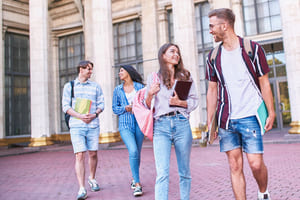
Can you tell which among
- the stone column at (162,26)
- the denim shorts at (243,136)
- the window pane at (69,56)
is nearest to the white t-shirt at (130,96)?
the denim shorts at (243,136)

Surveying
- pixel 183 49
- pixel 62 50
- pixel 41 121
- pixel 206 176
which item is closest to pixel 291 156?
pixel 206 176

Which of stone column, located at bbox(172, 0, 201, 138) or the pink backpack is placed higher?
stone column, located at bbox(172, 0, 201, 138)

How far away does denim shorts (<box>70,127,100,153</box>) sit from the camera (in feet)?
15.2

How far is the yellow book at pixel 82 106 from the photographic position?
481 centimetres

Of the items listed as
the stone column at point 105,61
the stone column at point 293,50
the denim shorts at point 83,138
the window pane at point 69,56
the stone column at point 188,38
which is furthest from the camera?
the window pane at point 69,56

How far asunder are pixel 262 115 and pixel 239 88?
1.13 feet

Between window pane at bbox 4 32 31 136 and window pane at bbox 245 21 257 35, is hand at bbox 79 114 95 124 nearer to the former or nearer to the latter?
window pane at bbox 245 21 257 35

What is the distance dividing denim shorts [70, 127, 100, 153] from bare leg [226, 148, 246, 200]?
2591 millimetres

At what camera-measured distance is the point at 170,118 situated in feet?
10.2

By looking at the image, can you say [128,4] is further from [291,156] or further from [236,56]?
[236,56]

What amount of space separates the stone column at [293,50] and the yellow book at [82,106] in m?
9.57

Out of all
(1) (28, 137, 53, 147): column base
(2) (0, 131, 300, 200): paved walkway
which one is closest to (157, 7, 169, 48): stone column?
(1) (28, 137, 53, 147): column base

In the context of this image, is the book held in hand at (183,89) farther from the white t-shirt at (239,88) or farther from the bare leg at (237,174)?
the bare leg at (237,174)

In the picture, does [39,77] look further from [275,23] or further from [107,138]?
[275,23]
